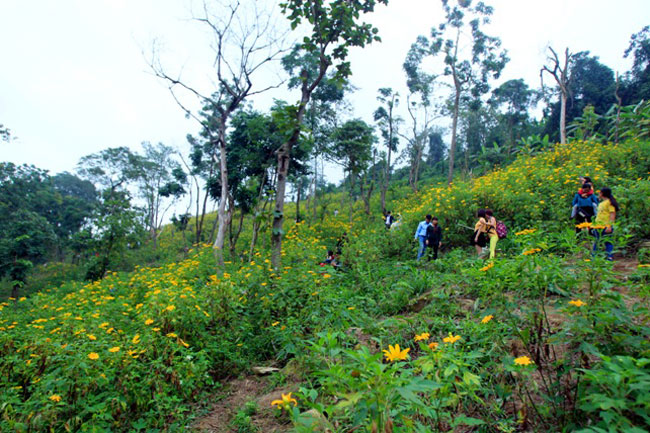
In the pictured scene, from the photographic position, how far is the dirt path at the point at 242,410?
2.55 meters

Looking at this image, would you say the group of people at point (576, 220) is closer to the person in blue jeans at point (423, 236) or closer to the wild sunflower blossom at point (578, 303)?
the person in blue jeans at point (423, 236)

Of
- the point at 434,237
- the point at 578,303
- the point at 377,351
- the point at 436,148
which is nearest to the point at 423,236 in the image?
the point at 434,237

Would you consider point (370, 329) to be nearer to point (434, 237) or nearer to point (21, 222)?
point (434, 237)

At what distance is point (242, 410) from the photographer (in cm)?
274

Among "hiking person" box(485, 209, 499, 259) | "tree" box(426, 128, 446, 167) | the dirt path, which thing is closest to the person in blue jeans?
"hiking person" box(485, 209, 499, 259)

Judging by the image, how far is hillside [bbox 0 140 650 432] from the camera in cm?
151

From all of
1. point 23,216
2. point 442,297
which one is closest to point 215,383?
point 442,297

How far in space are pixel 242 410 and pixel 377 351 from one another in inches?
50.2

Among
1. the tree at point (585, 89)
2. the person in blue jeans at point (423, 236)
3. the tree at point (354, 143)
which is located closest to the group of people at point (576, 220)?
the person in blue jeans at point (423, 236)

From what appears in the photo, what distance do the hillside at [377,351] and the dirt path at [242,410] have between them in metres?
0.02

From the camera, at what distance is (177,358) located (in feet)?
9.86

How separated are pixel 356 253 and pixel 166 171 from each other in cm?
2506

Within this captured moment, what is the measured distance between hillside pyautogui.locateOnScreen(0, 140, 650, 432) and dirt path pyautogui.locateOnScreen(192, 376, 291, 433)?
0.02 metres

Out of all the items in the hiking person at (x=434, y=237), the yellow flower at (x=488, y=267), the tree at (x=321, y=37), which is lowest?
the yellow flower at (x=488, y=267)
